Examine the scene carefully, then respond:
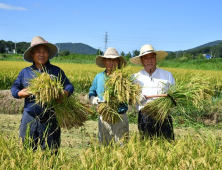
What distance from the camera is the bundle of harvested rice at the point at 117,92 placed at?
126 inches

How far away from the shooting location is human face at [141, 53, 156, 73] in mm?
3547

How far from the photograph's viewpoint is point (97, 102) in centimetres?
338

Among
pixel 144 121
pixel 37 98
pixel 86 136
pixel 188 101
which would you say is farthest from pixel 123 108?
pixel 86 136

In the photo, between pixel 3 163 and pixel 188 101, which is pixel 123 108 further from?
pixel 3 163

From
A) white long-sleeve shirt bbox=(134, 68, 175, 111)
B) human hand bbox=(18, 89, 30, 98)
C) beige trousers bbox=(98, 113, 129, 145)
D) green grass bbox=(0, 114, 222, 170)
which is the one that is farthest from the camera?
beige trousers bbox=(98, 113, 129, 145)

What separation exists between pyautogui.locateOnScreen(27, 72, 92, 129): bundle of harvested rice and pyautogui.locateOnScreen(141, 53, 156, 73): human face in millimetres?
809

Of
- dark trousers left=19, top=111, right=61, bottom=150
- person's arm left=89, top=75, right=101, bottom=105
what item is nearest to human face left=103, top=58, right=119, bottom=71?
person's arm left=89, top=75, right=101, bottom=105

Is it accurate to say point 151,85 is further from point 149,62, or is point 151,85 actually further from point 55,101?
point 55,101

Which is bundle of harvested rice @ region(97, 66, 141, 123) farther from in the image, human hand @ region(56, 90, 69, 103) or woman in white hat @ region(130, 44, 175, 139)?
human hand @ region(56, 90, 69, 103)

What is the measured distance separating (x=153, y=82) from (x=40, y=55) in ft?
4.15

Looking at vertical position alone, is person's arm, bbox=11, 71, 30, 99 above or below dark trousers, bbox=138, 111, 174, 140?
above

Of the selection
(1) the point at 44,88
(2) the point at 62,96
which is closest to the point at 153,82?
(2) the point at 62,96

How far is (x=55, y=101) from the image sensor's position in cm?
321

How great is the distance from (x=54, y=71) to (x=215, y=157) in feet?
5.88
